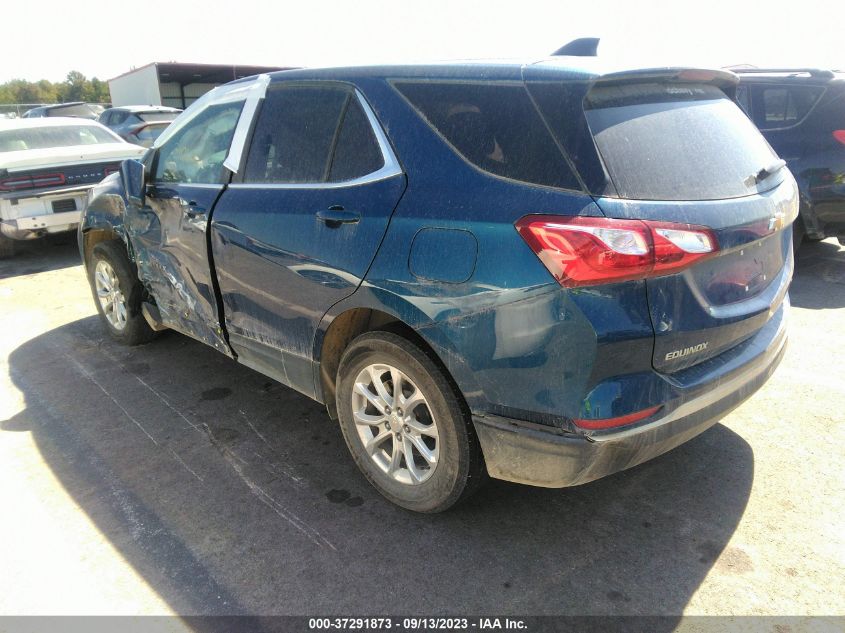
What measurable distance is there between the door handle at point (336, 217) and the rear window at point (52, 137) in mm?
6740

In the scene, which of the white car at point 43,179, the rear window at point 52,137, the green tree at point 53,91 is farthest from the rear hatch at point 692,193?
the green tree at point 53,91

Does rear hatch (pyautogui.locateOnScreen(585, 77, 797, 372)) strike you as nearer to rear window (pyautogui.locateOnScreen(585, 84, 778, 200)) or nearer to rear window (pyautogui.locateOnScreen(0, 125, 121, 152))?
rear window (pyautogui.locateOnScreen(585, 84, 778, 200))

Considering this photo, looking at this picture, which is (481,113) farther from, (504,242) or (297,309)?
(297,309)

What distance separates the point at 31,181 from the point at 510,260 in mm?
6669

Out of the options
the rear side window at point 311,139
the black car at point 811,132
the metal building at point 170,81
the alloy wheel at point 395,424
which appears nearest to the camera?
the alloy wheel at point 395,424

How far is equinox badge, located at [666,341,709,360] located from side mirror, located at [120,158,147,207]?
3246 millimetres

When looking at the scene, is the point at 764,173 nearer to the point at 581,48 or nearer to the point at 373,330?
the point at 581,48

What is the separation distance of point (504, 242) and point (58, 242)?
8.52 m

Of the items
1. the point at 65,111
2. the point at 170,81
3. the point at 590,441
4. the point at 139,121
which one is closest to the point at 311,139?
the point at 590,441

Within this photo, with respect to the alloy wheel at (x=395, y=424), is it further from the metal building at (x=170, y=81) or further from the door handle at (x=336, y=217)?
the metal building at (x=170, y=81)

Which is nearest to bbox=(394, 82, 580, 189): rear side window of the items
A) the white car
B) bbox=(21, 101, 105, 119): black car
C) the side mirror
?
the side mirror

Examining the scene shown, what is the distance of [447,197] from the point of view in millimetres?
2459

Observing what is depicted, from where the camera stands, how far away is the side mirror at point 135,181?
408 cm

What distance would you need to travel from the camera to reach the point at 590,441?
2227 millimetres
